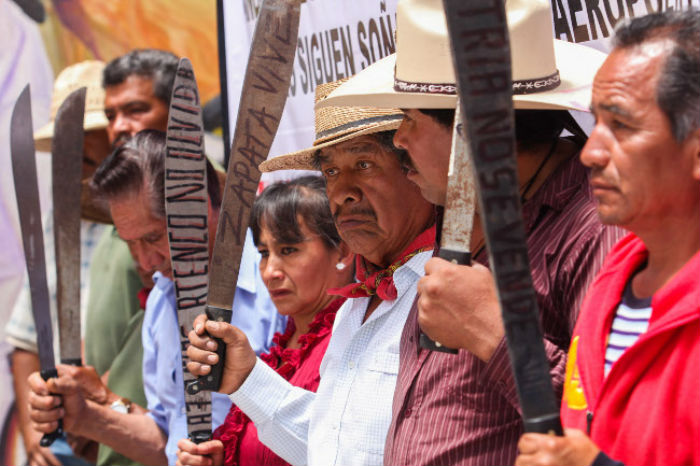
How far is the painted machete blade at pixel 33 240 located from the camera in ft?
10.2

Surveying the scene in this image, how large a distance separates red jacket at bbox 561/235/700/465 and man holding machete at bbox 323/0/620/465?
151 mm

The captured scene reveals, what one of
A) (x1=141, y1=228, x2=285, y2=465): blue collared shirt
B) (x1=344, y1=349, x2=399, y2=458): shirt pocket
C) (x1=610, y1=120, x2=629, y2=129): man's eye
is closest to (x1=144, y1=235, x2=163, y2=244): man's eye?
(x1=141, y1=228, x2=285, y2=465): blue collared shirt

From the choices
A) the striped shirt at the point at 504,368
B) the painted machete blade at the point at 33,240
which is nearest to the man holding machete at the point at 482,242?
the striped shirt at the point at 504,368

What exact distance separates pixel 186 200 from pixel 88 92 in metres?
2.36

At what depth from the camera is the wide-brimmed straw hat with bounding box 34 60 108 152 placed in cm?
448

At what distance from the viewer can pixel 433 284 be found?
4.87ft

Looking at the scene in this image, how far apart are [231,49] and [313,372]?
60.3 inches

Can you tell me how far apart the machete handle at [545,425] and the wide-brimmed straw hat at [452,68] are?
0.61 meters

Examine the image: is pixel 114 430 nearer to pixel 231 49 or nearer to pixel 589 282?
pixel 231 49

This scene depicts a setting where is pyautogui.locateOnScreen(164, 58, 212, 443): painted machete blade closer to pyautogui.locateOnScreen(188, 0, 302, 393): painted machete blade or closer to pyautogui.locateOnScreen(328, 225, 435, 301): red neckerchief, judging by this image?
pyautogui.locateOnScreen(188, 0, 302, 393): painted machete blade

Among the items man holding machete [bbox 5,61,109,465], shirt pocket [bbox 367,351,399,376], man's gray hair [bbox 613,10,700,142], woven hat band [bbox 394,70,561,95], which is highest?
man's gray hair [bbox 613,10,700,142]

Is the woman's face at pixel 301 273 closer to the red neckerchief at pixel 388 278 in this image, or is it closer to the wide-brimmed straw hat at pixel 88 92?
the red neckerchief at pixel 388 278

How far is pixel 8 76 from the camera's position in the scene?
5844mm

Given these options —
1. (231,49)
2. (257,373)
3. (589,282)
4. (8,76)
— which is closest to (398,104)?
(589,282)
